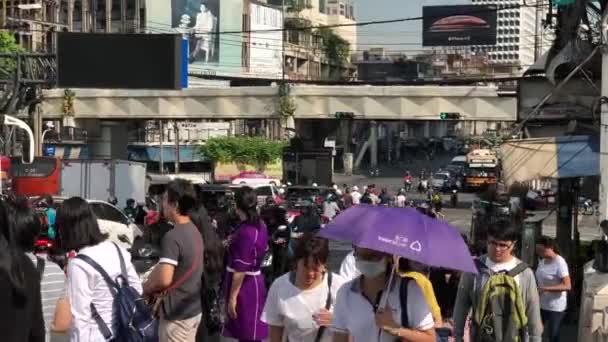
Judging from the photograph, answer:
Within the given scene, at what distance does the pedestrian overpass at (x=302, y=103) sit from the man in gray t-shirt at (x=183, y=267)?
3876 cm

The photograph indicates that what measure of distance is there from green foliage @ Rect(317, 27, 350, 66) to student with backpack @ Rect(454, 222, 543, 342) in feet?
368

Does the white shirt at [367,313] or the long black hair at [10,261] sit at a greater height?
the long black hair at [10,261]

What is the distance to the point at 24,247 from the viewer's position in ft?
15.5

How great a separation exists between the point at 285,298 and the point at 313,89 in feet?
136

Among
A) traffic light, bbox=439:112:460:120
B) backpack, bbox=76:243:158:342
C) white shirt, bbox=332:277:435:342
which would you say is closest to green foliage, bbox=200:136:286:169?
traffic light, bbox=439:112:460:120

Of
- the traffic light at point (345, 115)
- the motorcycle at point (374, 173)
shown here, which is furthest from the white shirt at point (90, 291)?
the motorcycle at point (374, 173)

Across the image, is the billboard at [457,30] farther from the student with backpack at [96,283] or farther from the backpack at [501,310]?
the student with backpack at [96,283]

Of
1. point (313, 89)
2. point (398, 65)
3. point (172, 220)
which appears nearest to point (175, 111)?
point (313, 89)

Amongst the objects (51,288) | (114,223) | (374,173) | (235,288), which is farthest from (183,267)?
(374,173)

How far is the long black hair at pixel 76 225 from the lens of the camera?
5.20m

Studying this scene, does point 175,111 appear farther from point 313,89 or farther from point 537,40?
point 537,40

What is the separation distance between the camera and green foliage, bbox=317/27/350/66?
394ft

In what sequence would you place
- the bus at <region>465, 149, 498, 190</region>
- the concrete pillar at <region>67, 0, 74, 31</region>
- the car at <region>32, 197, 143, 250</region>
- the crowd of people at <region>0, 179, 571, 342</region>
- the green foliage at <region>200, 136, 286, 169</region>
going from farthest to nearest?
the concrete pillar at <region>67, 0, 74, 31</region>, the green foliage at <region>200, 136, 286, 169</region>, the bus at <region>465, 149, 498, 190</region>, the car at <region>32, 197, 143, 250</region>, the crowd of people at <region>0, 179, 571, 342</region>

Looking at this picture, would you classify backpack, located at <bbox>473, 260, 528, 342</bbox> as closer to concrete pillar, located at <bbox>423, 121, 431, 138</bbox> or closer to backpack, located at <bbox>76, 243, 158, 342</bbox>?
backpack, located at <bbox>76, 243, 158, 342</bbox>
